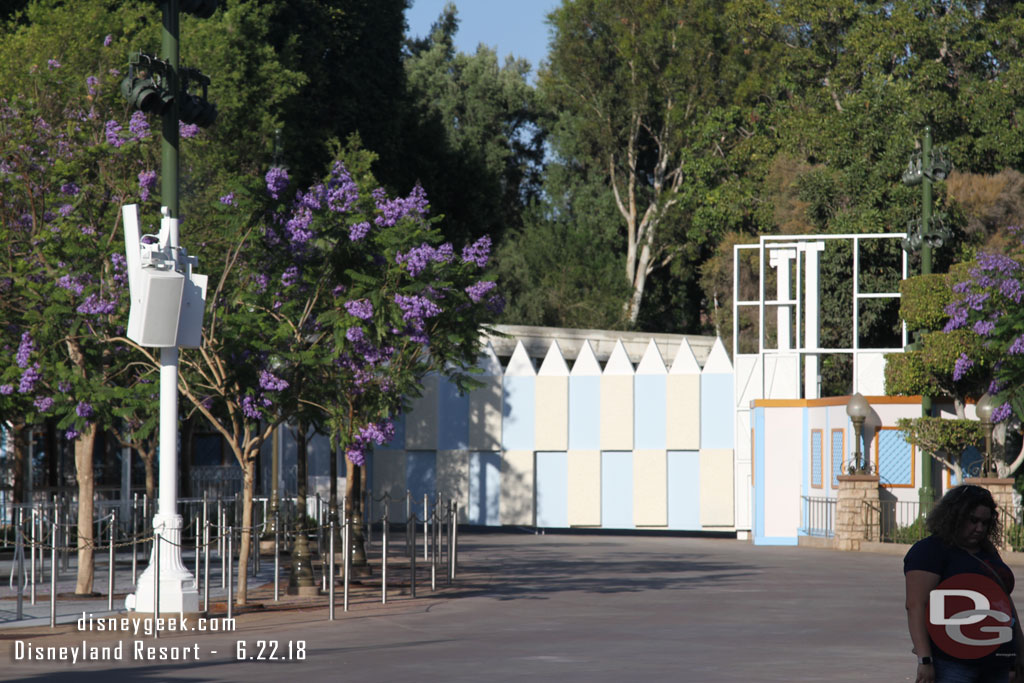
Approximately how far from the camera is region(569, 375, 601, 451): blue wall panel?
36406 mm

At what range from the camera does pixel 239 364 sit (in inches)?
682

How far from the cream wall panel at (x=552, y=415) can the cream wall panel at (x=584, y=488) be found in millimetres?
525

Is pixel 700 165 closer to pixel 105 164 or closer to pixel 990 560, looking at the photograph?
pixel 105 164

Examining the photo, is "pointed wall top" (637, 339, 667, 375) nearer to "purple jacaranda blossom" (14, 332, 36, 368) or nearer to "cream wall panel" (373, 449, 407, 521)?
"cream wall panel" (373, 449, 407, 521)

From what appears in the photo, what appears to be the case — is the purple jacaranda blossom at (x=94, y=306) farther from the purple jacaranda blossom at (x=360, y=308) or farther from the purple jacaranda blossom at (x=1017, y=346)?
the purple jacaranda blossom at (x=1017, y=346)

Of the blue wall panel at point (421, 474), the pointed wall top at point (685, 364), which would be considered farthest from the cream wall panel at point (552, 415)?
the blue wall panel at point (421, 474)

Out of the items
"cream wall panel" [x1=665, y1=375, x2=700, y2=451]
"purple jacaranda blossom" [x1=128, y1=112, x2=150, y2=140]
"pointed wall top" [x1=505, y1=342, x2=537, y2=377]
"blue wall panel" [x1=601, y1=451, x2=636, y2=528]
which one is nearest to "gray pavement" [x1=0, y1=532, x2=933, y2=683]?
"purple jacaranda blossom" [x1=128, y1=112, x2=150, y2=140]

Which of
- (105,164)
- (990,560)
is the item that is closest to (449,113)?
(105,164)

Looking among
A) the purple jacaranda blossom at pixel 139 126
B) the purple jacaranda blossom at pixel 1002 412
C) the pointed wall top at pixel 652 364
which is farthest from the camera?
the pointed wall top at pixel 652 364

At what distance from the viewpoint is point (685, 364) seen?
35688mm

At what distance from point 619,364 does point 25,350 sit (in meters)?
20.9

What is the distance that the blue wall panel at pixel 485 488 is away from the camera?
122 ft

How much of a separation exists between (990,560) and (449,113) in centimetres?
5664

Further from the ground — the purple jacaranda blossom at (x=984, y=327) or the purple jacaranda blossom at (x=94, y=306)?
the purple jacaranda blossom at (x=984, y=327)
